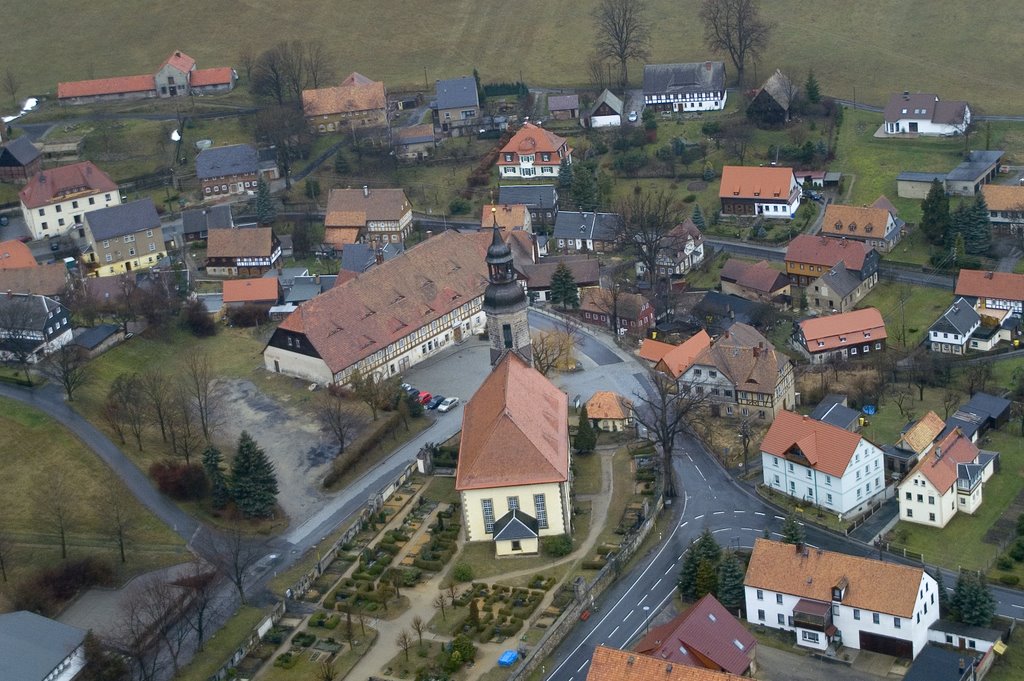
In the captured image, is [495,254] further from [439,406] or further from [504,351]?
[439,406]

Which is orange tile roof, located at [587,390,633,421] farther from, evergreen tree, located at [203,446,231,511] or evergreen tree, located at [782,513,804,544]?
evergreen tree, located at [203,446,231,511]

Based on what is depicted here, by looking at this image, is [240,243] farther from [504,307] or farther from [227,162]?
[504,307]

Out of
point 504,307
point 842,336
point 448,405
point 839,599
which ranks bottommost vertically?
point 448,405

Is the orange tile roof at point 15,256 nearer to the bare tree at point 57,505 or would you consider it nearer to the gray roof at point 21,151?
the gray roof at point 21,151

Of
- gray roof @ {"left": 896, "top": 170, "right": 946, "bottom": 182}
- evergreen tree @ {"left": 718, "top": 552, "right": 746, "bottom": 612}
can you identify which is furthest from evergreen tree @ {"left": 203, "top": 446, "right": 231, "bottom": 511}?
gray roof @ {"left": 896, "top": 170, "right": 946, "bottom": 182}

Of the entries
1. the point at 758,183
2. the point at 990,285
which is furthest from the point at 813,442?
the point at 758,183

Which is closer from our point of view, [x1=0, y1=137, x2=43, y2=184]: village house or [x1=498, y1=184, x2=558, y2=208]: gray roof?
[x1=498, y1=184, x2=558, y2=208]: gray roof

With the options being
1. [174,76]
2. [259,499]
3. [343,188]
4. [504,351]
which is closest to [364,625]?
[259,499]
